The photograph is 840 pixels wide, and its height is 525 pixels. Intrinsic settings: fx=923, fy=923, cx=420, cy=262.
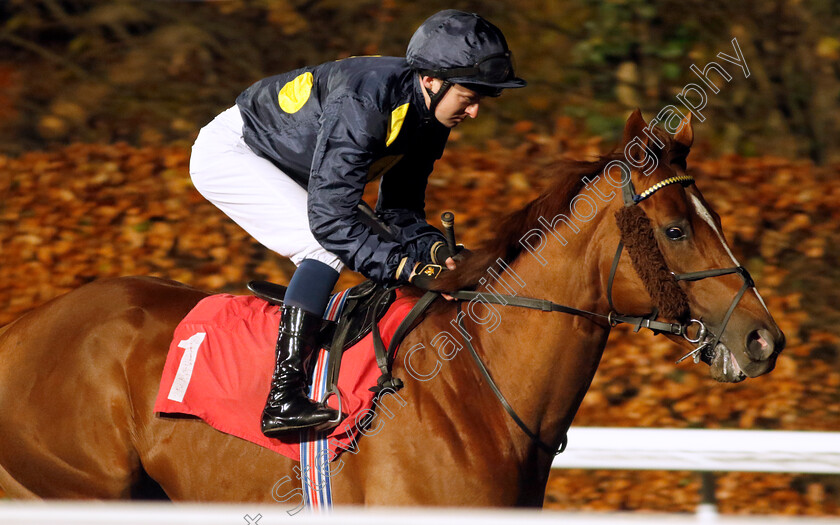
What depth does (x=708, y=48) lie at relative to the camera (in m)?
7.12

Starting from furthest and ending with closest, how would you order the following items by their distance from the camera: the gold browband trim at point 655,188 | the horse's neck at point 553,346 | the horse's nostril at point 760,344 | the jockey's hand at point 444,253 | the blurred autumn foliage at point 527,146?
the blurred autumn foliage at point 527,146
the jockey's hand at point 444,253
the horse's neck at point 553,346
the gold browband trim at point 655,188
the horse's nostril at point 760,344

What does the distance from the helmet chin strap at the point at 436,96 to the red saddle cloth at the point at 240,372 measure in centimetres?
67

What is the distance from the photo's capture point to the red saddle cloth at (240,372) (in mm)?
3070

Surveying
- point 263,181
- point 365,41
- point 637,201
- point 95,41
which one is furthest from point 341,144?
point 95,41

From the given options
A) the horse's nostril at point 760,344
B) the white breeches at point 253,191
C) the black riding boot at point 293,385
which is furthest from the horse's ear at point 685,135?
the black riding boot at point 293,385

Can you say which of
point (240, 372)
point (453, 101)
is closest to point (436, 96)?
point (453, 101)

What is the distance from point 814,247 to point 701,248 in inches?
143

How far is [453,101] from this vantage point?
3.14 meters

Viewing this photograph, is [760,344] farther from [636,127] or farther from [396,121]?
[396,121]

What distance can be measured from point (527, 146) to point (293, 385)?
4.21 meters

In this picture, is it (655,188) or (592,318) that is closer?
(655,188)

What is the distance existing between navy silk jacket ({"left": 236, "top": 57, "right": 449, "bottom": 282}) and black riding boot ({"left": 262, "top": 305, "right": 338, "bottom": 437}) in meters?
0.26

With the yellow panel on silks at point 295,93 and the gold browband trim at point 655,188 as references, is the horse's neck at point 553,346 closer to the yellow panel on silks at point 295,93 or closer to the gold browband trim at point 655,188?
the gold browband trim at point 655,188

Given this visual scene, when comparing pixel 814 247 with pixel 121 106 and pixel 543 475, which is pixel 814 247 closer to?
pixel 543 475
